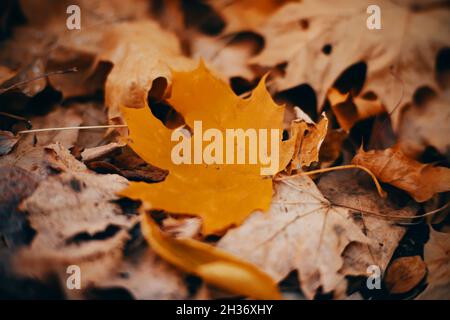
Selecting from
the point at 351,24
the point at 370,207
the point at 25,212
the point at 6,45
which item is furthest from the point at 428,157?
the point at 6,45

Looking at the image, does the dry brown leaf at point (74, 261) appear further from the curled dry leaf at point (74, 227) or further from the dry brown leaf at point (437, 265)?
the dry brown leaf at point (437, 265)

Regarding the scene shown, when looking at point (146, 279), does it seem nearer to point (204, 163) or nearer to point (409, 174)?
point (204, 163)

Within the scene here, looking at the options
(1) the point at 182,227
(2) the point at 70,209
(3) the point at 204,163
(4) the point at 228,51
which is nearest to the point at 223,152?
(3) the point at 204,163

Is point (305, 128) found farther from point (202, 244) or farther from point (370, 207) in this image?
point (202, 244)

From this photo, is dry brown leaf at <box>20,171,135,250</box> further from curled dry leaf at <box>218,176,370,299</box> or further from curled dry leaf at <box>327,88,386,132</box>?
curled dry leaf at <box>327,88,386,132</box>

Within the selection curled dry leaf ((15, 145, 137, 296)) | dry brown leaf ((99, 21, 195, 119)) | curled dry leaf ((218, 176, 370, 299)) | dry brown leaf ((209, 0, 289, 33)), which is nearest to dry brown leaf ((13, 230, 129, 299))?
curled dry leaf ((15, 145, 137, 296))

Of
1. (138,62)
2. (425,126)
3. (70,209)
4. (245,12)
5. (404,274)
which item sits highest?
(245,12)
